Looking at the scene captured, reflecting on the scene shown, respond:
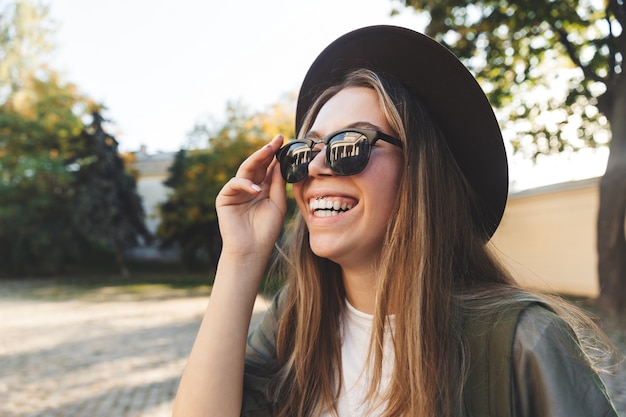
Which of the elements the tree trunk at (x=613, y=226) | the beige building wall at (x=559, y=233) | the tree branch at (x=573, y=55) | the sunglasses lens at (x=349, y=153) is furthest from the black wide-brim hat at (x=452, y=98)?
the beige building wall at (x=559, y=233)

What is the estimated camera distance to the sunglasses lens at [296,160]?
1.70 metres

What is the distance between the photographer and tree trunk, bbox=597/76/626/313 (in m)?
9.91

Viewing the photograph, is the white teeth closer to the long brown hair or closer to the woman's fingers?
the long brown hair

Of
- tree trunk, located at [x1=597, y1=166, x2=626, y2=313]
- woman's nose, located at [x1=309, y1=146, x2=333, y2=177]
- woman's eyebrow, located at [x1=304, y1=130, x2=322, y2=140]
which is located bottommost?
tree trunk, located at [x1=597, y1=166, x2=626, y2=313]

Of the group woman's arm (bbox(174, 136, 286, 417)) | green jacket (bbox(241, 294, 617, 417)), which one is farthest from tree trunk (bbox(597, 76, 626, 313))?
green jacket (bbox(241, 294, 617, 417))

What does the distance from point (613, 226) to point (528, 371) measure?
35.3ft

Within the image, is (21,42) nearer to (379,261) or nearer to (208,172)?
(208,172)

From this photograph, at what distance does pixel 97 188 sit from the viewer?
23.6 m

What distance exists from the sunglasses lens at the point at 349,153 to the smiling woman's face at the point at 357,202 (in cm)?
3

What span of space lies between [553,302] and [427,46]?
86cm

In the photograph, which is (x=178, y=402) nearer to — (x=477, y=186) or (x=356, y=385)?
(x=356, y=385)

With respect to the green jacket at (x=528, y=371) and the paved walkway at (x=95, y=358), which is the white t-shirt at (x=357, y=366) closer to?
the green jacket at (x=528, y=371)

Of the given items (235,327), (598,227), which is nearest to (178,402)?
(235,327)

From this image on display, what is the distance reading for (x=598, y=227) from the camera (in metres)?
10.6
